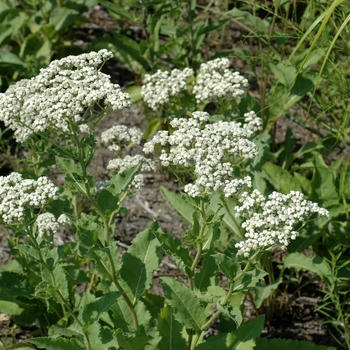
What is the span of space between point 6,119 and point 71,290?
1.28 metres

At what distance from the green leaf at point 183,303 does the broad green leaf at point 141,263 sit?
0.27 metres

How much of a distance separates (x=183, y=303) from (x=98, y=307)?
42 cm

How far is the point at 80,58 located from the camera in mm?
3195

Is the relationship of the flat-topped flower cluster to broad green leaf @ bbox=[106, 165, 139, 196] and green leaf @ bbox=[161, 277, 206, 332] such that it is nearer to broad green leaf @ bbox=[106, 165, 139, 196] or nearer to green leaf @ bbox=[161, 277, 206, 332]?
broad green leaf @ bbox=[106, 165, 139, 196]

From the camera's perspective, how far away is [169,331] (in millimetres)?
3314

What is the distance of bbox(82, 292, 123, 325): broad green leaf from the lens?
310cm

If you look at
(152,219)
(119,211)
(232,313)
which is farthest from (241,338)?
(152,219)

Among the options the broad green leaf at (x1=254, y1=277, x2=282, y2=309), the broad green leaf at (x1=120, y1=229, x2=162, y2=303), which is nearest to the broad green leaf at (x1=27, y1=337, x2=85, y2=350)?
the broad green leaf at (x1=120, y1=229, x2=162, y2=303)

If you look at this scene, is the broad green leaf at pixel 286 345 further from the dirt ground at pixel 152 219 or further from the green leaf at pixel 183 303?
the dirt ground at pixel 152 219

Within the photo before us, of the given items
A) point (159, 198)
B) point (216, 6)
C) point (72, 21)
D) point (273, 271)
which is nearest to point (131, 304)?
point (273, 271)

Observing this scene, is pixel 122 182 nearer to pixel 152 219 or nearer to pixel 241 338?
pixel 241 338

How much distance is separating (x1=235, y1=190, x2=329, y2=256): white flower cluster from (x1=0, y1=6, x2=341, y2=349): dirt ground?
154cm

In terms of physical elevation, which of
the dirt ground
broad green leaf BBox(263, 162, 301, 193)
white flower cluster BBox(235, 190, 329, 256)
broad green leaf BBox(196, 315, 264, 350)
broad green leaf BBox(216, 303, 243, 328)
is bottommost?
the dirt ground

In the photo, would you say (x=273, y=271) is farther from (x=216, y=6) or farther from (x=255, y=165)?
(x=216, y=6)
